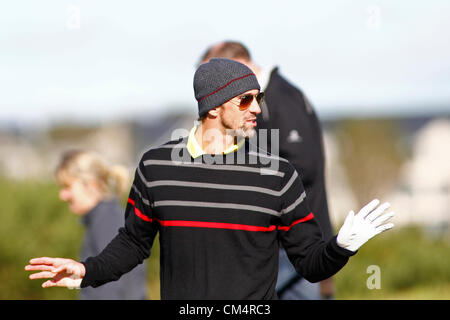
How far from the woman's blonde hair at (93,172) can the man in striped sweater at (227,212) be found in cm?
215

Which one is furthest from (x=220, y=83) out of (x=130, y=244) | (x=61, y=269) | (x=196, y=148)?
(x=61, y=269)

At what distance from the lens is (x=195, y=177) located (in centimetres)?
341

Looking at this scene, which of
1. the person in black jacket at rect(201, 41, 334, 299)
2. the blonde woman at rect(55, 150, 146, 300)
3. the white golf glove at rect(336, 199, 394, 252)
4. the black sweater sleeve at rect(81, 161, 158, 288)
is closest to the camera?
the white golf glove at rect(336, 199, 394, 252)

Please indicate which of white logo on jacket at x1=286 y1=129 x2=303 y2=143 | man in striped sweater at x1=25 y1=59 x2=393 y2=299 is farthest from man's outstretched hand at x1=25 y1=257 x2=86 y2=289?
white logo on jacket at x1=286 y1=129 x2=303 y2=143

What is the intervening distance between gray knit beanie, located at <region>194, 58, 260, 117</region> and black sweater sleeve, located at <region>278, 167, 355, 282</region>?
1.52ft

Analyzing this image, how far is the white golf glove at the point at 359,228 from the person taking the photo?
10.5ft

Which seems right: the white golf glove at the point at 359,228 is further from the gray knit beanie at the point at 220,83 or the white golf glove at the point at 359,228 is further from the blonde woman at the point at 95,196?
the blonde woman at the point at 95,196

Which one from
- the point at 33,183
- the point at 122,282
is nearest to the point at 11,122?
the point at 33,183

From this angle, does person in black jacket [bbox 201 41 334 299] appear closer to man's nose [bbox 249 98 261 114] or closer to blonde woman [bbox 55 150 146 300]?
blonde woman [bbox 55 150 146 300]

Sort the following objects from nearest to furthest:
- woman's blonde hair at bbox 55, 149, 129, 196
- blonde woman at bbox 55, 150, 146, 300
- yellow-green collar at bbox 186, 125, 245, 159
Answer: yellow-green collar at bbox 186, 125, 245, 159
blonde woman at bbox 55, 150, 146, 300
woman's blonde hair at bbox 55, 149, 129, 196

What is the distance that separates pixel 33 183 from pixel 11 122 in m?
61.8

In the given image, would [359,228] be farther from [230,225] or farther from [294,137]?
[294,137]

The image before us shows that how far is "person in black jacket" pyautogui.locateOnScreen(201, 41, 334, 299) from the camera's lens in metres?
5.18
